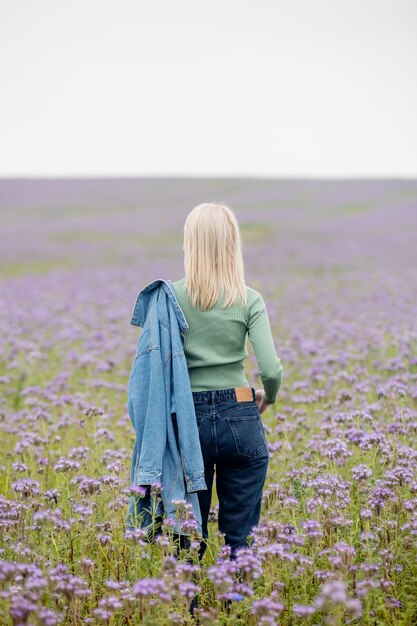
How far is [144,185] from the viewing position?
150 ft

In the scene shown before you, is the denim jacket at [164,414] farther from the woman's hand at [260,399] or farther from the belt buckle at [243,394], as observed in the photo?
the woman's hand at [260,399]

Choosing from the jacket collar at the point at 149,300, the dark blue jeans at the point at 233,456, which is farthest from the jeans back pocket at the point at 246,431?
the jacket collar at the point at 149,300

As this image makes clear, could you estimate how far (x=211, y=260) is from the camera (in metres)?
4.20

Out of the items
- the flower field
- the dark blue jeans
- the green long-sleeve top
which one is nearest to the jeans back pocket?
the dark blue jeans

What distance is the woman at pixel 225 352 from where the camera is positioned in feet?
13.6

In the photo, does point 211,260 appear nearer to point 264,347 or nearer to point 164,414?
point 264,347

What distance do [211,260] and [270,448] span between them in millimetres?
1969

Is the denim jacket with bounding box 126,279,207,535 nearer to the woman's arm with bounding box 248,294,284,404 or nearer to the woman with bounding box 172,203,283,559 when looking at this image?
the woman with bounding box 172,203,283,559

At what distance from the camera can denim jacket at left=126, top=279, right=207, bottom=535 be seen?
4043mm

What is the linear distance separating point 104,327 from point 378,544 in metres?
8.31

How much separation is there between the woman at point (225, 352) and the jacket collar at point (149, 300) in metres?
0.08

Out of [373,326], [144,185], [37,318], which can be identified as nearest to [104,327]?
[37,318]

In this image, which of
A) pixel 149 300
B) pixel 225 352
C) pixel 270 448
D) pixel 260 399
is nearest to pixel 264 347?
pixel 225 352

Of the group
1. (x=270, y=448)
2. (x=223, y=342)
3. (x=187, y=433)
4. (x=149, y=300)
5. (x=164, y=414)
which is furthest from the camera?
(x=270, y=448)
